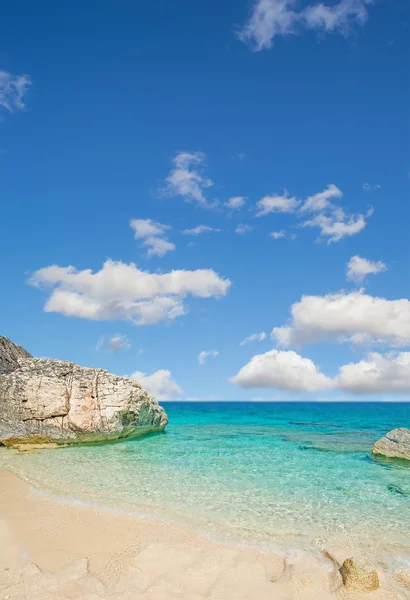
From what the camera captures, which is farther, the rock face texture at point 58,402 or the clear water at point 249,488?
the rock face texture at point 58,402

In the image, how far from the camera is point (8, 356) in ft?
73.0

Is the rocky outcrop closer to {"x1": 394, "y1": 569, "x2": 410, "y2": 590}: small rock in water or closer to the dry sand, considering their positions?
the dry sand

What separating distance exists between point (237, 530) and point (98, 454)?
11346 millimetres

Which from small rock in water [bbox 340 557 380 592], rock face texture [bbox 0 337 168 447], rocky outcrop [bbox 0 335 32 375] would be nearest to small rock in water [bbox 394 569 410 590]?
small rock in water [bbox 340 557 380 592]

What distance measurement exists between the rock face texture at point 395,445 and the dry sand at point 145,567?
12.3 metres

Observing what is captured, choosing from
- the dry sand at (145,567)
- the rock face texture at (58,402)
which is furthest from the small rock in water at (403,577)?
the rock face texture at (58,402)

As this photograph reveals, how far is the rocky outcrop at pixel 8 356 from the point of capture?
71.4 feet

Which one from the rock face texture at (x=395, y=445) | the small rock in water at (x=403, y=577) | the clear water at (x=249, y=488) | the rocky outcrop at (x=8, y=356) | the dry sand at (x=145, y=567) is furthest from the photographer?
the rocky outcrop at (x=8, y=356)

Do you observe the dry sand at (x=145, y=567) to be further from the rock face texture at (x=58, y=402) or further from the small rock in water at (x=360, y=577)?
the rock face texture at (x=58, y=402)

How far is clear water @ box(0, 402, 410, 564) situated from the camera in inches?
332

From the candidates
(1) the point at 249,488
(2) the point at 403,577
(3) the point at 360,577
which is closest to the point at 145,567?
(3) the point at 360,577

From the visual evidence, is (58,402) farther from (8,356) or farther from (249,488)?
(249,488)

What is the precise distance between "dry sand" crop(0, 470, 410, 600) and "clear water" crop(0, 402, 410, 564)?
89 centimetres

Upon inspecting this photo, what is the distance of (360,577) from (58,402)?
729 inches
